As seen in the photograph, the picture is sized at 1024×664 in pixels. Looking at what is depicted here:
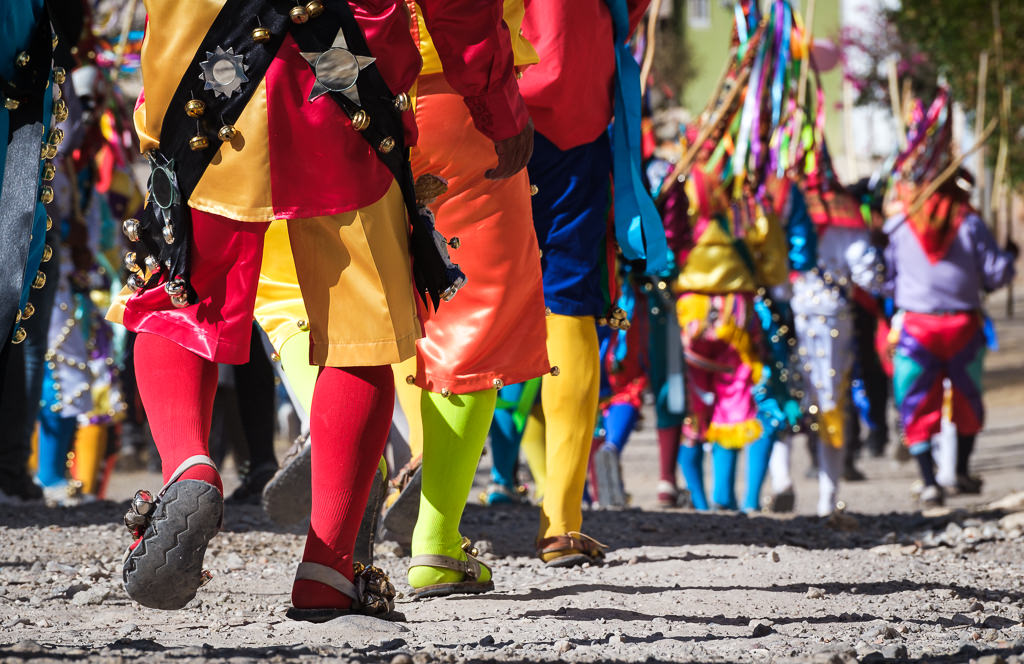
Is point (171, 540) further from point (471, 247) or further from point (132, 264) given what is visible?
point (471, 247)

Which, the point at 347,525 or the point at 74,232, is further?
the point at 74,232

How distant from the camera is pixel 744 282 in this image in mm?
7004

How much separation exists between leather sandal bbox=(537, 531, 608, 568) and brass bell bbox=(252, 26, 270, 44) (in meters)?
1.71

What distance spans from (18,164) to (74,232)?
368cm

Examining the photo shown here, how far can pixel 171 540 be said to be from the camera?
229cm

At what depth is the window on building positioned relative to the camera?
43.6 m

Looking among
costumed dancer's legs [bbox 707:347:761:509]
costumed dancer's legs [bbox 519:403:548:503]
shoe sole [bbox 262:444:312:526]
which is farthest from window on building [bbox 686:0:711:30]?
shoe sole [bbox 262:444:312:526]

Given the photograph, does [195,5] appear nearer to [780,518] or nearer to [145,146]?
[145,146]

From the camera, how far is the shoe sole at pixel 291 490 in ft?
9.98

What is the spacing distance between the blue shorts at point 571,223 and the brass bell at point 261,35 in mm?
1482

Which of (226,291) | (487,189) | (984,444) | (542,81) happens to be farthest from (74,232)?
(984,444)

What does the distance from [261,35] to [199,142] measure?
209 millimetres

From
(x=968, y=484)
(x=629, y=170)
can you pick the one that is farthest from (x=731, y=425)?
(x=629, y=170)

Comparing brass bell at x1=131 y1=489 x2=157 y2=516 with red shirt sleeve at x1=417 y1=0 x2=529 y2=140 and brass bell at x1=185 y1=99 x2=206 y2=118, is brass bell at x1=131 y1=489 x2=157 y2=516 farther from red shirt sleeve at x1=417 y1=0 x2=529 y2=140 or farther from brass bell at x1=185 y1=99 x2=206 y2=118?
red shirt sleeve at x1=417 y1=0 x2=529 y2=140
